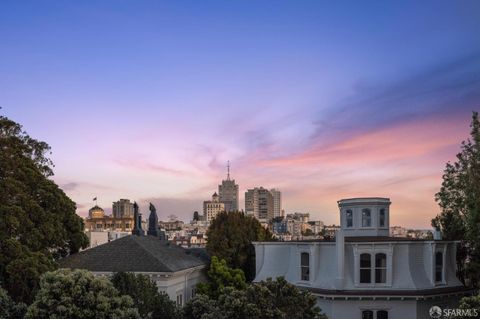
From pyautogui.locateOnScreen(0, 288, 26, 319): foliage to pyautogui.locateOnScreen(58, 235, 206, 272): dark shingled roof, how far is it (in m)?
11.7

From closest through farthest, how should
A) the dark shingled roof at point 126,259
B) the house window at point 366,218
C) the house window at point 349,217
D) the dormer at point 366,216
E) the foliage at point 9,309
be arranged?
1. the foliage at point 9,309
2. the dark shingled roof at point 126,259
3. the dormer at point 366,216
4. the house window at point 366,218
5. the house window at point 349,217

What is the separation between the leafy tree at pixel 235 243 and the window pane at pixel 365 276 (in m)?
18.5

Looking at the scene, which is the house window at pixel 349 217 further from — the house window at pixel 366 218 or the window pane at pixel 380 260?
the window pane at pixel 380 260

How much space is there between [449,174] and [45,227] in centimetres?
2772

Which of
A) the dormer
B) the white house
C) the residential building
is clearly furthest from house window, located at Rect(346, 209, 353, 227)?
the residential building

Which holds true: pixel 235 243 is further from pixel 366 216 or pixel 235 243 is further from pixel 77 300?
pixel 77 300

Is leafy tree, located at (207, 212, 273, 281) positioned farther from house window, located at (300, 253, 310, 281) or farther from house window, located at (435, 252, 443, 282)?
house window, located at (435, 252, 443, 282)

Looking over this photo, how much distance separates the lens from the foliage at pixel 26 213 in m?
32.8

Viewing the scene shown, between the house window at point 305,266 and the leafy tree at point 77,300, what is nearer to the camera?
the leafy tree at point 77,300

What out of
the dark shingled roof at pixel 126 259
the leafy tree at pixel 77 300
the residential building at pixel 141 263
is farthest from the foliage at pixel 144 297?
the dark shingled roof at pixel 126 259

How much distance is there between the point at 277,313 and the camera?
23.0m

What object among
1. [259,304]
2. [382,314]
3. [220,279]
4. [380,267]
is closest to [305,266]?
[380,267]

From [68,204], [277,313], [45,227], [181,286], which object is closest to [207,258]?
[181,286]

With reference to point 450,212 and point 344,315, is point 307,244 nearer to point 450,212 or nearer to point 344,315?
point 344,315
